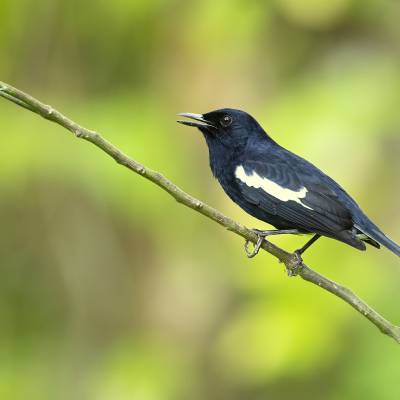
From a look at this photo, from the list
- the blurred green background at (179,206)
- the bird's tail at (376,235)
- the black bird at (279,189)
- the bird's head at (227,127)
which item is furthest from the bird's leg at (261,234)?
the blurred green background at (179,206)

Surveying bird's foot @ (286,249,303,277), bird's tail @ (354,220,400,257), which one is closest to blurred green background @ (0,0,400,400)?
bird's tail @ (354,220,400,257)

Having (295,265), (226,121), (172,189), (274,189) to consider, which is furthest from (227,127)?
(172,189)

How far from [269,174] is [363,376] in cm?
157

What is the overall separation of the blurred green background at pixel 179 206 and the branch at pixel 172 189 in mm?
1390

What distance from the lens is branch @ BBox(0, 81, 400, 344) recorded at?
110 inches

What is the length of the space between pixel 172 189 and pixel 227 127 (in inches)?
57.2

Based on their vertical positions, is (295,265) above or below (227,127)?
below

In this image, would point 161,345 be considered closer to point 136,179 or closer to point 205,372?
point 205,372

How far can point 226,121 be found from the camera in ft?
14.5

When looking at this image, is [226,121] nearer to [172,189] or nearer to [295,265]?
[295,265]

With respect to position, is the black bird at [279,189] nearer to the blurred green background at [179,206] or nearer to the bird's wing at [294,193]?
the bird's wing at [294,193]

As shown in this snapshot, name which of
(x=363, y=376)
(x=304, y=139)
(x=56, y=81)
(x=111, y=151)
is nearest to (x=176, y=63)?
(x=56, y=81)

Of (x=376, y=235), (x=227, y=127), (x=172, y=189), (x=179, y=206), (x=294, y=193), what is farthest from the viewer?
(x=179, y=206)

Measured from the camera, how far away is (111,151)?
9.57ft
